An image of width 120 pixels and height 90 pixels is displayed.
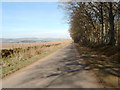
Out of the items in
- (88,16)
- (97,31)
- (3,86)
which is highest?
(88,16)

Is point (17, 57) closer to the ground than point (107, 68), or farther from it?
farther from it

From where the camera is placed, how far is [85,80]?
637cm

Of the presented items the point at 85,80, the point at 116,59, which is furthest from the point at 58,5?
the point at 85,80

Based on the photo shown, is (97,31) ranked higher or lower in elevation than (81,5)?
lower

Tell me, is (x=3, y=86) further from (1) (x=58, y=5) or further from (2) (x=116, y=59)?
(1) (x=58, y=5)

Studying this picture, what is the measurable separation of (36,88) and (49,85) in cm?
58

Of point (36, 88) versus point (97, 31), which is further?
point (97, 31)

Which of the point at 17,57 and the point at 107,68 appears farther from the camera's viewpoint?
the point at 17,57

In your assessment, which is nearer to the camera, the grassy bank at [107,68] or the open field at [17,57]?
the grassy bank at [107,68]

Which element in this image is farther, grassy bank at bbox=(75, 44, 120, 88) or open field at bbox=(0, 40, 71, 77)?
open field at bbox=(0, 40, 71, 77)

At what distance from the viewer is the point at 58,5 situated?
24.6 metres

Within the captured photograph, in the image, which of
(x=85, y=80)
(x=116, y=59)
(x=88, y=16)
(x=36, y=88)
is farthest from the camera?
(x=88, y=16)

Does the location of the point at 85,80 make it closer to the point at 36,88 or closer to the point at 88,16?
the point at 36,88

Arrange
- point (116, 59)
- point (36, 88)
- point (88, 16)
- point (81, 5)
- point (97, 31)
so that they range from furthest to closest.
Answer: point (97, 31) < point (88, 16) < point (81, 5) < point (116, 59) < point (36, 88)
